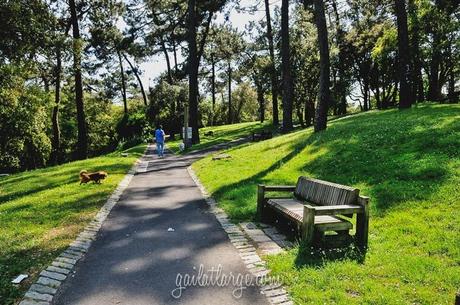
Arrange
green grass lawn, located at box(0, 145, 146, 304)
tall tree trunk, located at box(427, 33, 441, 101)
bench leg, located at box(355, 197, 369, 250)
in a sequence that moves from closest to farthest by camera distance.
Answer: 1. green grass lawn, located at box(0, 145, 146, 304)
2. bench leg, located at box(355, 197, 369, 250)
3. tall tree trunk, located at box(427, 33, 441, 101)

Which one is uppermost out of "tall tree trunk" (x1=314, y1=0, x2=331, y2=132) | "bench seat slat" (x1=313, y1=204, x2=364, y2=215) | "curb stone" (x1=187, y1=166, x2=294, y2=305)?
"tall tree trunk" (x1=314, y1=0, x2=331, y2=132)

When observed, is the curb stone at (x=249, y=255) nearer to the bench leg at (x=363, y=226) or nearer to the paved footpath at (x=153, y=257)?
the paved footpath at (x=153, y=257)

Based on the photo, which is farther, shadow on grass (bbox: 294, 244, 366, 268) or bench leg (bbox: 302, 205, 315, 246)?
bench leg (bbox: 302, 205, 315, 246)

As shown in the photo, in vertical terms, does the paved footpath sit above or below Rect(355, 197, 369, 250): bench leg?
below

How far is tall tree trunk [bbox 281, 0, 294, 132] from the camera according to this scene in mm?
23359

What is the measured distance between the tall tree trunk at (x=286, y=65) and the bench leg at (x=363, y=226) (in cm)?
1841

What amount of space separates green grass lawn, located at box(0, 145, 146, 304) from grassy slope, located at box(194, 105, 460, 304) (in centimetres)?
344

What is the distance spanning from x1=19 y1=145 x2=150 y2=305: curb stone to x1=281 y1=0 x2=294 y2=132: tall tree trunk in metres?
16.9

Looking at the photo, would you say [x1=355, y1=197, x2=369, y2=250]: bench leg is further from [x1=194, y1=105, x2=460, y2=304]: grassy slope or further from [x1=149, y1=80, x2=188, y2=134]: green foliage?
[x1=149, y1=80, x2=188, y2=134]: green foliage

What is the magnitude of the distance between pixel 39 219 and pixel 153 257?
3.88 metres

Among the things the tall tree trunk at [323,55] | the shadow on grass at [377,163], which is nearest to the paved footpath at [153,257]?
the shadow on grass at [377,163]

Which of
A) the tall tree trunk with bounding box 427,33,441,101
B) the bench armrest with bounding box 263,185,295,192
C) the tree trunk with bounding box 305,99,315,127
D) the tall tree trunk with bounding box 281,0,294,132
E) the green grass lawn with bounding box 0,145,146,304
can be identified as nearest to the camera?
the green grass lawn with bounding box 0,145,146,304

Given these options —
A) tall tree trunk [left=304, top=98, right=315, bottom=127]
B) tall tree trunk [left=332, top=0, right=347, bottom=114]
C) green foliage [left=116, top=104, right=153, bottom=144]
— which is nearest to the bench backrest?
tall tree trunk [left=304, top=98, right=315, bottom=127]

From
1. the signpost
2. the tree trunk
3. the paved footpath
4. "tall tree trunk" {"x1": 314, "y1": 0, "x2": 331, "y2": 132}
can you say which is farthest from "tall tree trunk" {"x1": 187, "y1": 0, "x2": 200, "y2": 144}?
the paved footpath
